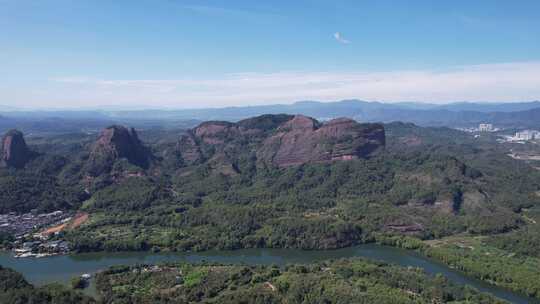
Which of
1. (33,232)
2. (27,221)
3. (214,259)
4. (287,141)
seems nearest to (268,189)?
(287,141)

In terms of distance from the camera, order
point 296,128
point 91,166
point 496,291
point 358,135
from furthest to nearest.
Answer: point 296,128 → point 358,135 → point 91,166 → point 496,291

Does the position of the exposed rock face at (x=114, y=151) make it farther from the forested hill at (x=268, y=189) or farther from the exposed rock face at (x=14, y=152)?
the exposed rock face at (x=14, y=152)

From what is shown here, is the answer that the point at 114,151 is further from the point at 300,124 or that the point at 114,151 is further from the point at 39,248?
the point at 39,248

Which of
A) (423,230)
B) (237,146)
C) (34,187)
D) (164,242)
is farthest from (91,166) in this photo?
(423,230)

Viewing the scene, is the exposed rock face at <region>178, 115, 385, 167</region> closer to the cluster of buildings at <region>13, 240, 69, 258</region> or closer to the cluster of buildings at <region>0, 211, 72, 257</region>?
the cluster of buildings at <region>0, 211, 72, 257</region>

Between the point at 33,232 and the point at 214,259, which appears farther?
the point at 33,232

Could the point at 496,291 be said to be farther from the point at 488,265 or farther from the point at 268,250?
the point at 268,250

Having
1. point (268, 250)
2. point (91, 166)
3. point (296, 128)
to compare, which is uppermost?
point (296, 128)
